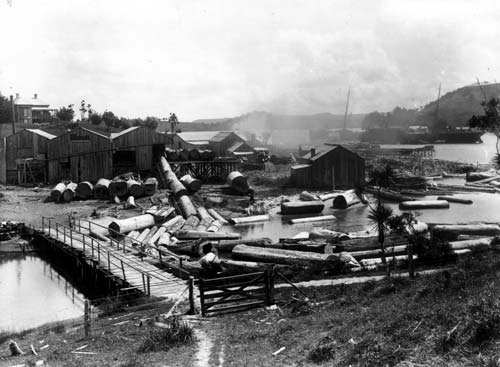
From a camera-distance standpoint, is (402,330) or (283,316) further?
(283,316)

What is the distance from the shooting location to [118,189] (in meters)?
46.2

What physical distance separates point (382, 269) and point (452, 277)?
18.6 feet

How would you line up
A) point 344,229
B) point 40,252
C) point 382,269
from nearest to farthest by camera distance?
point 382,269 → point 40,252 → point 344,229

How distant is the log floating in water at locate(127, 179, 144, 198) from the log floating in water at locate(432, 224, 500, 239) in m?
26.2

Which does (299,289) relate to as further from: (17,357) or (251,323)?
(17,357)

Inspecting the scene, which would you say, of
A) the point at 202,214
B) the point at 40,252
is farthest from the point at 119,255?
the point at 202,214

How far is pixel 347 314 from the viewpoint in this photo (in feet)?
45.7

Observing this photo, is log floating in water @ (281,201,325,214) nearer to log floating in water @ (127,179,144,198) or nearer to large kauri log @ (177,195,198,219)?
large kauri log @ (177,195,198,219)

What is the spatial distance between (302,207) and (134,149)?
796 inches

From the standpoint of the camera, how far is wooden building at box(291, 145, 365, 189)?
5497 cm

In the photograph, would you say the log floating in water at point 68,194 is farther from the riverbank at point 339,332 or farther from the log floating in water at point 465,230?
the log floating in water at point 465,230

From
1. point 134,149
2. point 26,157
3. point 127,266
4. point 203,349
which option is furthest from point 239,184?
point 203,349

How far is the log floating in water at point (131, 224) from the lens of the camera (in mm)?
33625

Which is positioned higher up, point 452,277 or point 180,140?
point 180,140
